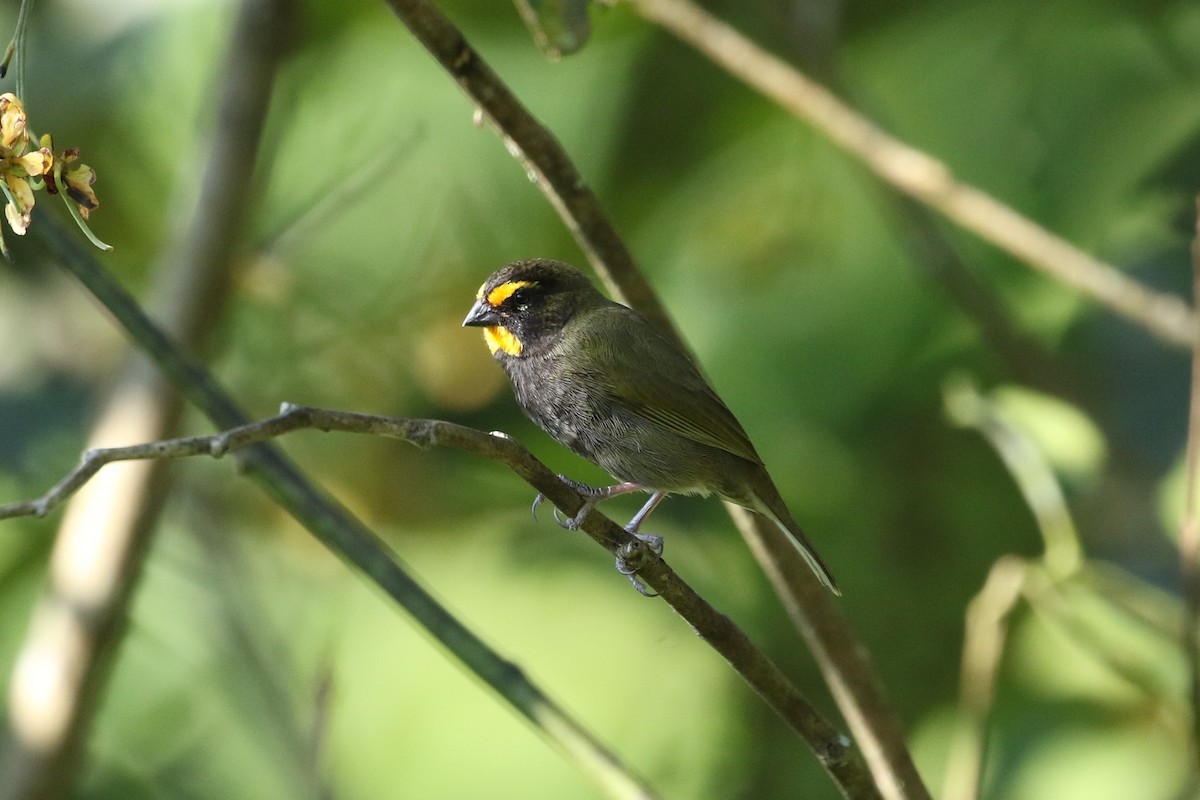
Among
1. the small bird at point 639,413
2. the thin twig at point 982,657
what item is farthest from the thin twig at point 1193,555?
the small bird at point 639,413

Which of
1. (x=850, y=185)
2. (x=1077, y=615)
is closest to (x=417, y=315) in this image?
(x=850, y=185)

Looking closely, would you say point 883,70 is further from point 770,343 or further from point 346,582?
point 346,582

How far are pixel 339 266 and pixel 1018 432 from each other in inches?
94.2

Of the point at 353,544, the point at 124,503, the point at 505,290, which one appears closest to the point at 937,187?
the point at 505,290

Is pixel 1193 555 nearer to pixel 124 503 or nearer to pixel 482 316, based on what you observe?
pixel 482 316

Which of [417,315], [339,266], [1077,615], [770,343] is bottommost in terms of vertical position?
[1077,615]

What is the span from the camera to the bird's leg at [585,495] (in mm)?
1788

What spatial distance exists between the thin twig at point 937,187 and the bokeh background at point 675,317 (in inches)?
19.4

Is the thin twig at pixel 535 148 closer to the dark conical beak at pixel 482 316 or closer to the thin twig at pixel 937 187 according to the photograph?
the dark conical beak at pixel 482 316

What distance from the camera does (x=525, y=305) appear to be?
2.95 metres

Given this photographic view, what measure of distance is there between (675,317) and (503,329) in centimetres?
154

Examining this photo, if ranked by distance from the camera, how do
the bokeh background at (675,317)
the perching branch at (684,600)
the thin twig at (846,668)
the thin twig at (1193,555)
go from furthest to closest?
the bokeh background at (675,317) < the thin twig at (846,668) < the thin twig at (1193,555) < the perching branch at (684,600)

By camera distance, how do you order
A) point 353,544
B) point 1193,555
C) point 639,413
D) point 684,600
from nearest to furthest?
point 684,600 → point 353,544 → point 1193,555 → point 639,413

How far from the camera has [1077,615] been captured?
3.26 m
